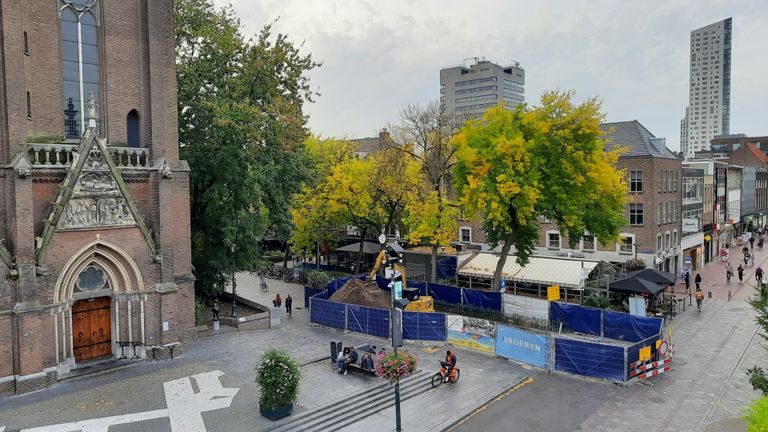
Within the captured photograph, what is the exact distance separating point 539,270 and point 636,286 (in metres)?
6.80

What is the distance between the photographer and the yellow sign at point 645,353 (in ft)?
71.7

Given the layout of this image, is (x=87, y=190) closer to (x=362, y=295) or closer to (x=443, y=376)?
(x=362, y=295)

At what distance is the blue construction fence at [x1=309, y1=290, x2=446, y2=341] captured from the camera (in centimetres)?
2658

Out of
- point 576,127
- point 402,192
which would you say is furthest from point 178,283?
point 576,127

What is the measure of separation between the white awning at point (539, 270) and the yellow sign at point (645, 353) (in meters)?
12.1

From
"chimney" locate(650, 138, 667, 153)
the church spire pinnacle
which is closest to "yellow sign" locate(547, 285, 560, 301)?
"chimney" locate(650, 138, 667, 153)

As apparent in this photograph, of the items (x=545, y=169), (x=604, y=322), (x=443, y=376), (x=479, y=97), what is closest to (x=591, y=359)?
(x=604, y=322)

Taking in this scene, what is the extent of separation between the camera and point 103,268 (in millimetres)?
22875

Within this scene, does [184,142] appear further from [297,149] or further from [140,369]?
[140,369]

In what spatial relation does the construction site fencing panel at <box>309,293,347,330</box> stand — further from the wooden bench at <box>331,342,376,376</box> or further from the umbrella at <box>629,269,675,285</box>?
the umbrella at <box>629,269,675,285</box>

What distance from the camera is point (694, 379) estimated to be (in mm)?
22328

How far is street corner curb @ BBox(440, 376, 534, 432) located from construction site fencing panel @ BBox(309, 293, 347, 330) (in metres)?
10.2

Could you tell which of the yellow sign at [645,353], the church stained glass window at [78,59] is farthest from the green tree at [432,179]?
the church stained glass window at [78,59]

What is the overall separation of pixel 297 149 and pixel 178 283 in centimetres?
1159
